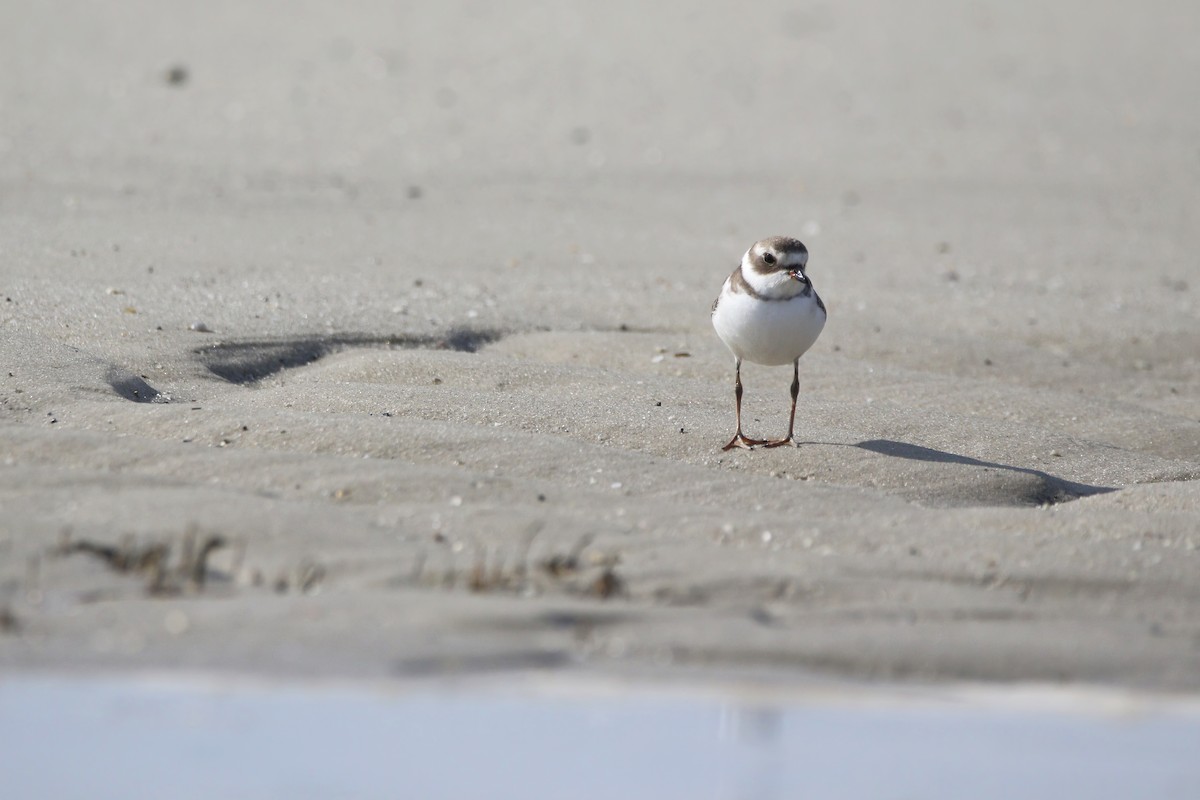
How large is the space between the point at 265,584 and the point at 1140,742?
199 cm

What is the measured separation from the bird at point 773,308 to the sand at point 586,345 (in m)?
0.29

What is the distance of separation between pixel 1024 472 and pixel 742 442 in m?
0.91

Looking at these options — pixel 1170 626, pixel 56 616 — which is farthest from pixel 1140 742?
pixel 56 616

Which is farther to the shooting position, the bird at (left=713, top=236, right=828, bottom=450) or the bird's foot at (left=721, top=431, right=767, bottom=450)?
the bird at (left=713, top=236, right=828, bottom=450)

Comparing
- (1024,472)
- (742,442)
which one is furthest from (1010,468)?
(742,442)

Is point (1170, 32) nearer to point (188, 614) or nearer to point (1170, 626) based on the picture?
point (1170, 626)

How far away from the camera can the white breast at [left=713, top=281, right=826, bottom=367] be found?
17.1 ft

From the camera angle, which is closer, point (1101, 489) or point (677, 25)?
point (1101, 489)

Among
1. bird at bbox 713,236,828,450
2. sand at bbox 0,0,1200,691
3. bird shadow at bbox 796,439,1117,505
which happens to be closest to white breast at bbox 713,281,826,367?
bird at bbox 713,236,828,450

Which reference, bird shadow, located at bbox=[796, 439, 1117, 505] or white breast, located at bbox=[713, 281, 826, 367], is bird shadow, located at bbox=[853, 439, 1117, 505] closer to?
bird shadow, located at bbox=[796, 439, 1117, 505]

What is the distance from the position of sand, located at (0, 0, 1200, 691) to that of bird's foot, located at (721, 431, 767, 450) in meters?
0.06

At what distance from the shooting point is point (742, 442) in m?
5.02

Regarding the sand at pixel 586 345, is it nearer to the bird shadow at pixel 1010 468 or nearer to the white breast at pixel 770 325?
the bird shadow at pixel 1010 468

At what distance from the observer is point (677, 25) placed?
13594 millimetres
